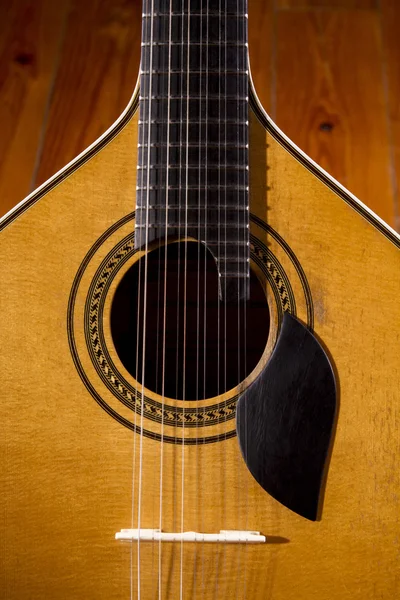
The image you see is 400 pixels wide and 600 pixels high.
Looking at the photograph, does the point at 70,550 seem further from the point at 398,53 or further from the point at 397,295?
the point at 398,53

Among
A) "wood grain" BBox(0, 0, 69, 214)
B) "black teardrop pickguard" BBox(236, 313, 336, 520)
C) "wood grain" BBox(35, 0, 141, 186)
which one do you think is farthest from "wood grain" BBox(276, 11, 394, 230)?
"black teardrop pickguard" BBox(236, 313, 336, 520)

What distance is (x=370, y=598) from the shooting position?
0.79m

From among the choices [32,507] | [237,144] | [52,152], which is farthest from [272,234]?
[52,152]

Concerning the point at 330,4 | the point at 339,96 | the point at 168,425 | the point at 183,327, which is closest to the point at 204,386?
the point at 168,425

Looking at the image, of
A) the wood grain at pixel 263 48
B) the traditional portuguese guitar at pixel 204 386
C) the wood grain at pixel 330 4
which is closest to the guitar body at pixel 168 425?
the traditional portuguese guitar at pixel 204 386

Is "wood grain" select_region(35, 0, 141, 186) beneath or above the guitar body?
above

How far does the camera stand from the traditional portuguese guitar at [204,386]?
79 centimetres

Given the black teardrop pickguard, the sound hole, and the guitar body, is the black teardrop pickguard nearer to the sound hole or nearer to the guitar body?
the guitar body

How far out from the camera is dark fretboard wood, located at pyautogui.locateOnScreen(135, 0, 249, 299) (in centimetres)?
83

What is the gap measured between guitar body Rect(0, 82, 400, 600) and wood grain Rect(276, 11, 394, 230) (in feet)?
1.64

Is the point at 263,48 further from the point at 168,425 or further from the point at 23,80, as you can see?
the point at 168,425

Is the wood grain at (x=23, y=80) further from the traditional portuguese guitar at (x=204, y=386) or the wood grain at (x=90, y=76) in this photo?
the traditional portuguese guitar at (x=204, y=386)

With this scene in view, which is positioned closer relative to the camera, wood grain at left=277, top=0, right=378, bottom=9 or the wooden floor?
the wooden floor

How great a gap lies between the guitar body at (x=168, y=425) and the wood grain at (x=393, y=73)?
1.66ft
